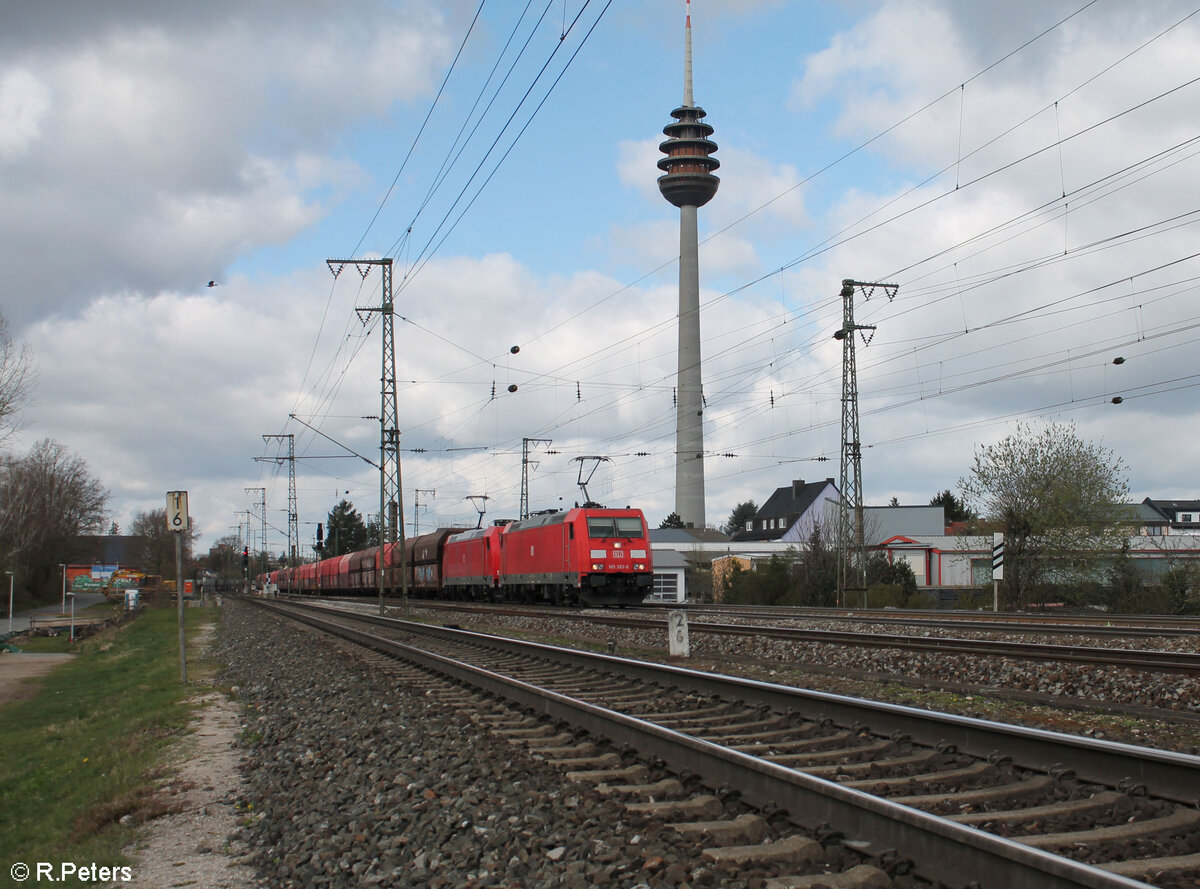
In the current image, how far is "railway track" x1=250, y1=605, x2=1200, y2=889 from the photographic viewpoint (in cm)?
437

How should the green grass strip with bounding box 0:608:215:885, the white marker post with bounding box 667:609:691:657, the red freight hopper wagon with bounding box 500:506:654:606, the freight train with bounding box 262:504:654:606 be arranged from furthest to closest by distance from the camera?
the freight train with bounding box 262:504:654:606 < the red freight hopper wagon with bounding box 500:506:654:606 < the white marker post with bounding box 667:609:691:657 < the green grass strip with bounding box 0:608:215:885

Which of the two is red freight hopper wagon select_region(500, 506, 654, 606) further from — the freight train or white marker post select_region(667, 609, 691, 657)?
white marker post select_region(667, 609, 691, 657)

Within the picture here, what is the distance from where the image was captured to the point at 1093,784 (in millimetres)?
5645

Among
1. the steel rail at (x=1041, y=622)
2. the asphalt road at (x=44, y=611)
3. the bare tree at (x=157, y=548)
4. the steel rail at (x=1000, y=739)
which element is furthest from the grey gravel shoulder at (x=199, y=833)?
the bare tree at (x=157, y=548)

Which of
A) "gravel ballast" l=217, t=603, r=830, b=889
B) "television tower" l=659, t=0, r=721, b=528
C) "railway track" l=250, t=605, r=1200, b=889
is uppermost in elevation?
"television tower" l=659, t=0, r=721, b=528

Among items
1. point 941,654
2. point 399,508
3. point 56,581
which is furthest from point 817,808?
point 56,581

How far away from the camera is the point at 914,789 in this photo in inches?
227

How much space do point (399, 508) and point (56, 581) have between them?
68.2m

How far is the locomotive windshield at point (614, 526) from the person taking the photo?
31.6 metres

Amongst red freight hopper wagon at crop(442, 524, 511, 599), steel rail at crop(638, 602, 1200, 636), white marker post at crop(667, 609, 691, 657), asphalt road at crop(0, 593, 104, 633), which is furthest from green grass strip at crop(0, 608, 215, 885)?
asphalt road at crop(0, 593, 104, 633)

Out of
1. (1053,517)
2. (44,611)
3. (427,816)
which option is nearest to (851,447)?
(1053,517)

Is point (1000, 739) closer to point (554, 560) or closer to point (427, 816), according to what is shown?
point (427, 816)

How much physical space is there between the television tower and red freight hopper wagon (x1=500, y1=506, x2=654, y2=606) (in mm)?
61816

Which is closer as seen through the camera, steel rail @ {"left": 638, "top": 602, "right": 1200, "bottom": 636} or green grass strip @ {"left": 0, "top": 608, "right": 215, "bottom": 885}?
green grass strip @ {"left": 0, "top": 608, "right": 215, "bottom": 885}
